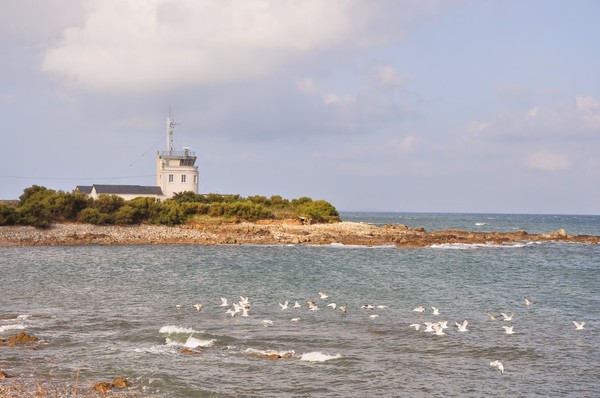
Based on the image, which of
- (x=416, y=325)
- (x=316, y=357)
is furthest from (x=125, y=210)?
(x=316, y=357)

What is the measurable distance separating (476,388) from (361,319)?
785 cm

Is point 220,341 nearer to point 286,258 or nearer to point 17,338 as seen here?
point 17,338

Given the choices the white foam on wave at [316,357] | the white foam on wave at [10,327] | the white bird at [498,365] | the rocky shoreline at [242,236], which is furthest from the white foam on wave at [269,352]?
the rocky shoreline at [242,236]

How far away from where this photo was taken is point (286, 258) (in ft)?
138

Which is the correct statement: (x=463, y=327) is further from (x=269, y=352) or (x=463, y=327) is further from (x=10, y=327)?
(x=10, y=327)

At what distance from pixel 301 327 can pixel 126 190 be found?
174ft

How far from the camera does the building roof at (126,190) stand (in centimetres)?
6938

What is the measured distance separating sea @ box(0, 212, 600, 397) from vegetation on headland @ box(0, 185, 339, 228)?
14803mm

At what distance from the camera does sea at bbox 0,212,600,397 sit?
1434 cm

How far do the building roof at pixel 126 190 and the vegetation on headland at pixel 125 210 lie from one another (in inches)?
112

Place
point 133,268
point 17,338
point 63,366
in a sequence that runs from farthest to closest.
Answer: point 133,268 → point 17,338 → point 63,366

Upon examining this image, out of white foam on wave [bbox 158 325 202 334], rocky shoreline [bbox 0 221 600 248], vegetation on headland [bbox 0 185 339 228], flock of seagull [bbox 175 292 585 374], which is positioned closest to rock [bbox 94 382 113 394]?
white foam on wave [bbox 158 325 202 334]

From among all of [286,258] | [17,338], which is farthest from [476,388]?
[286,258]

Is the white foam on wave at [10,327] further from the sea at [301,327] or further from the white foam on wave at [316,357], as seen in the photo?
the white foam on wave at [316,357]
